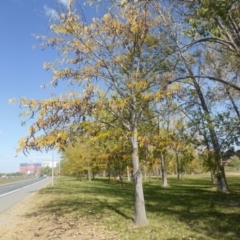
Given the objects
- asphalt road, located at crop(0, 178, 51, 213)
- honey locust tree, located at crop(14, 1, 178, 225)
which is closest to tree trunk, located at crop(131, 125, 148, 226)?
honey locust tree, located at crop(14, 1, 178, 225)

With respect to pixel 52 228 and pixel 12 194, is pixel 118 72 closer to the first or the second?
pixel 52 228

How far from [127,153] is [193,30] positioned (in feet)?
21.2

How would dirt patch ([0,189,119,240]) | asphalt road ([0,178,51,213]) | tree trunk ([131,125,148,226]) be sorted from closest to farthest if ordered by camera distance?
dirt patch ([0,189,119,240]) → tree trunk ([131,125,148,226]) → asphalt road ([0,178,51,213])

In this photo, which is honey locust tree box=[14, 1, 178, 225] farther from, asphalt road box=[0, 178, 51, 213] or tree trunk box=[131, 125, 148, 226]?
asphalt road box=[0, 178, 51, 213]

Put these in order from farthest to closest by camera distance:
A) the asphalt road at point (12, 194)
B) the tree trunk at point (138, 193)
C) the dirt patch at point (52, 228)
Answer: the asphalt road at point (12, 194), the tree trunk at point (138, 193), the dirt patch at point (52, 228)

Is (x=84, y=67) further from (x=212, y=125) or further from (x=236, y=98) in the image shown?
(x=236, y=98)

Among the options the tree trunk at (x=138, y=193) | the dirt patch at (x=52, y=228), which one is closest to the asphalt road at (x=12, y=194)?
the dirt patch at (x=52, y=228)

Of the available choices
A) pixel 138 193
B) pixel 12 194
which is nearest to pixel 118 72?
pixel 138 193

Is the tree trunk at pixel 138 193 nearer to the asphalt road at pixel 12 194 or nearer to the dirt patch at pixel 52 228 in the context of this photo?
the dirt patch at pixel 52 228

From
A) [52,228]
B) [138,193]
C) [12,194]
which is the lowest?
[52,228]

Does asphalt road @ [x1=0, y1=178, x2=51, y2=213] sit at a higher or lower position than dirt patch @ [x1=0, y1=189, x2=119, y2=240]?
higher

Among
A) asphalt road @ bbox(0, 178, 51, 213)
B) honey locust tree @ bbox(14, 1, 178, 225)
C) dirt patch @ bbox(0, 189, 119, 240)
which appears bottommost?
dirt patch @ bbox(0, 189, 119, 240)

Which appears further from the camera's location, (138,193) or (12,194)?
(12,194)

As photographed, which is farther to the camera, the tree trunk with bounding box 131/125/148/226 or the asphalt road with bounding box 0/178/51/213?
the asphalt road with bounding box 0/178/51/213
